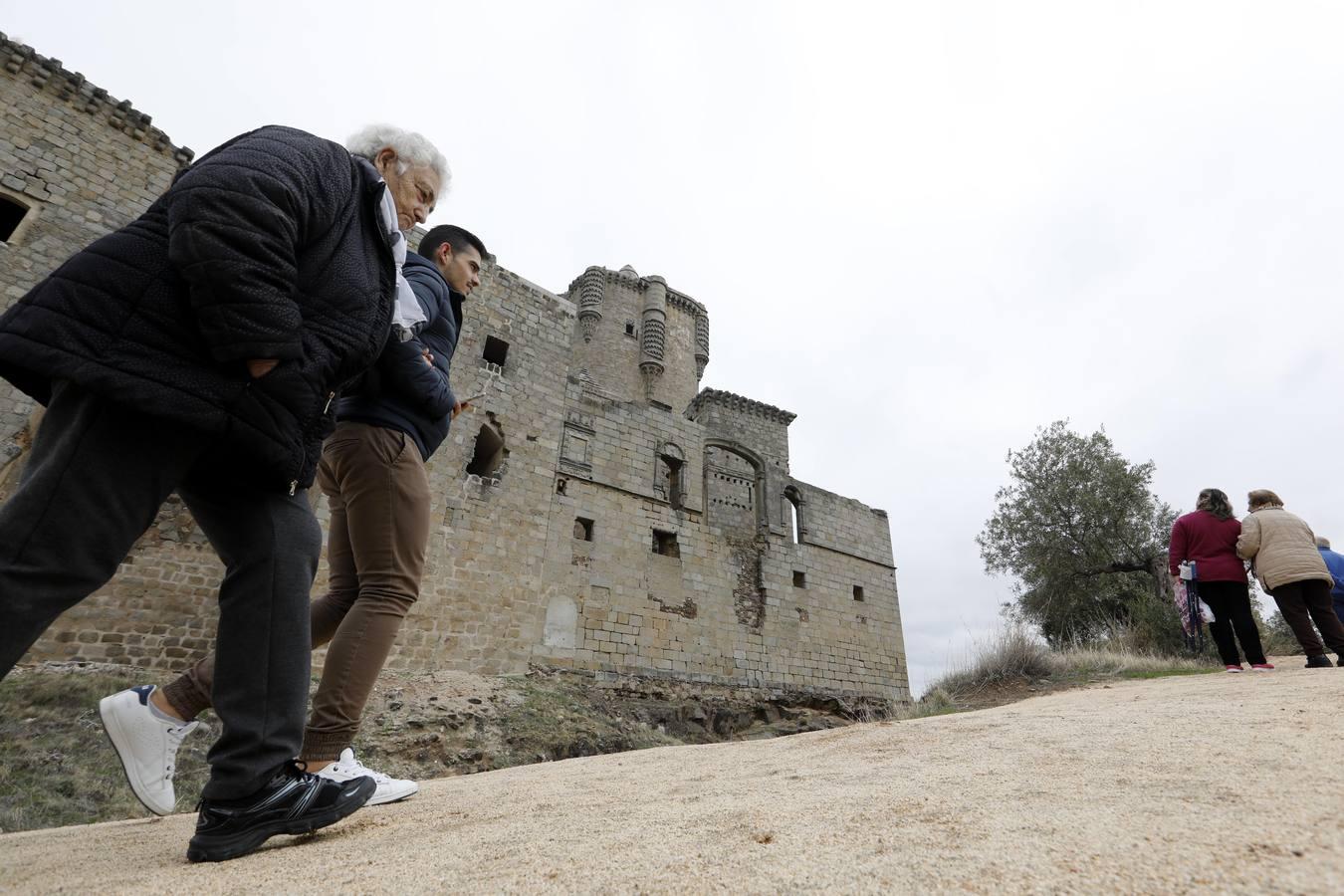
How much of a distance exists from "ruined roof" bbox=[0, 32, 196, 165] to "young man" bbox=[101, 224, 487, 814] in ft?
28.2

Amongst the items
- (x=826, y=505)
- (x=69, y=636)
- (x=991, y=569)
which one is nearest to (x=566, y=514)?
(x=69, y=636)

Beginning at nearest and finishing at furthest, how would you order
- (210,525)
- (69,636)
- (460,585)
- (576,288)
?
(210,525), (69,636), (460,585), (576,288)

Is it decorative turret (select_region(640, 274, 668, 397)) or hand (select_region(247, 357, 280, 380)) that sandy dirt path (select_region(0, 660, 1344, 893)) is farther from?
decorative turret (select_region(640, 274, 668, 397))

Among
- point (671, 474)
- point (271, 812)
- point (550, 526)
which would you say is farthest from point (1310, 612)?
point (671, 474)

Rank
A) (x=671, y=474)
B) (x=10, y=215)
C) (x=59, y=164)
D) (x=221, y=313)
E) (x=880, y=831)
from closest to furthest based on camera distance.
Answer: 1. (x=880, y=831)
2. (x=221, y=313)
3. (x=10, y=215)
4. (x=59, y=164)
5. (x=671, y=474)

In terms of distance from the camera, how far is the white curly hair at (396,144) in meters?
2.42

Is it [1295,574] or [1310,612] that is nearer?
[1295,574]

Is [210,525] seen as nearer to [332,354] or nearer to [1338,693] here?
[332,354]

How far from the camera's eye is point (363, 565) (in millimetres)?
2412

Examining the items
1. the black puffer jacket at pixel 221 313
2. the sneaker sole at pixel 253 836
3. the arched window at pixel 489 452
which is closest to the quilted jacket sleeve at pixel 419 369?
the black puffer jacket at pixel 221 313

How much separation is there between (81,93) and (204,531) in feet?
32.5

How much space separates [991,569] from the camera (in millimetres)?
17000

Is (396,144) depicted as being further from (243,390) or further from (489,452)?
(489,452)

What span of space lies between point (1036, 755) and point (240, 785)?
7.56 feet
